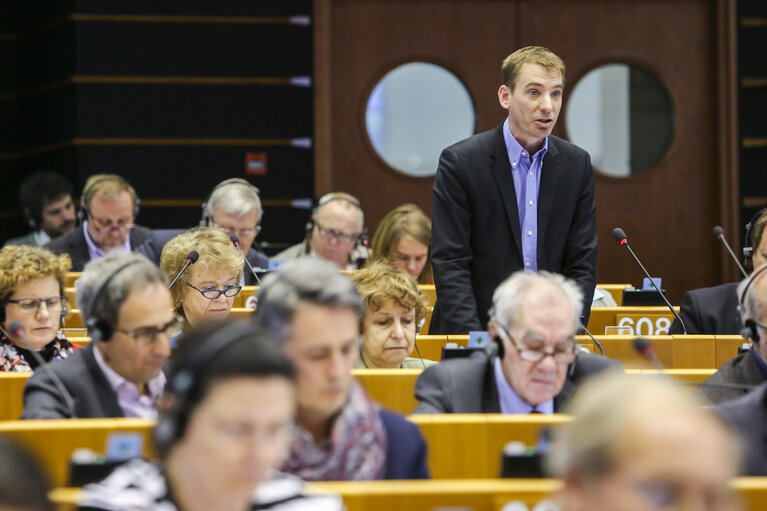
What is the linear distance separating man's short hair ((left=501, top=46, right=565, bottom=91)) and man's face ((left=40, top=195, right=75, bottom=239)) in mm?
3941

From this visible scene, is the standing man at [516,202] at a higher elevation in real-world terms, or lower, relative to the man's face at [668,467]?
higher

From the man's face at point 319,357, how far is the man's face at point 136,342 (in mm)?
745

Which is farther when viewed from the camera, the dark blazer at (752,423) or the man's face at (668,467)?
the dark blazer at (752,423)

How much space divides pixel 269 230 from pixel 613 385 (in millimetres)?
6313

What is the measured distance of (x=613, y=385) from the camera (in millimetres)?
1554

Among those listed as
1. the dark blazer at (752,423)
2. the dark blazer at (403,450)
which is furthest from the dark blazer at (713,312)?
the dark blazer at (403,450)

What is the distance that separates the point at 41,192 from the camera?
23.7 ft

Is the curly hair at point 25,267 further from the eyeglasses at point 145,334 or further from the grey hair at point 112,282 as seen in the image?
the eyeglasses at point 145,334

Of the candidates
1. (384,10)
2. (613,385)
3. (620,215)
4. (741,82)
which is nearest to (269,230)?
(384,10)

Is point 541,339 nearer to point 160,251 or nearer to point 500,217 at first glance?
point 500,217

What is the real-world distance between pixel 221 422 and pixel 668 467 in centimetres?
59

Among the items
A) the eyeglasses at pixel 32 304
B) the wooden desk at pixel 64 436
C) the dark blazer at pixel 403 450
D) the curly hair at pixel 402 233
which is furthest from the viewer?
the curly hair at pixel 402 233

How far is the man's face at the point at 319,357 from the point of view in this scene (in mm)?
2082

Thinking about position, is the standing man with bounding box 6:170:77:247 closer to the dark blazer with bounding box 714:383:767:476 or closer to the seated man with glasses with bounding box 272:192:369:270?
the seated man with glasses with bounding box 272:192:369:270
